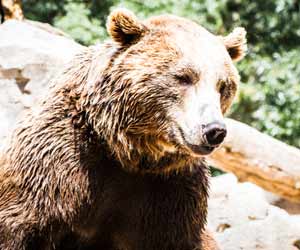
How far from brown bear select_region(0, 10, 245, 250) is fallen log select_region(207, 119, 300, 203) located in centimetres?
355

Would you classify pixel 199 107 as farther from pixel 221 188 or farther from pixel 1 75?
pixel 221 188

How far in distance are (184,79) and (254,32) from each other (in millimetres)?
9948

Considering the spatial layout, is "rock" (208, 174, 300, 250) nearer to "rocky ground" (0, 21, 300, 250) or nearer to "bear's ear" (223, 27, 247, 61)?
"rocky ground" (0, 21, 300, 250)

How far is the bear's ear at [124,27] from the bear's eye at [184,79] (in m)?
0.31

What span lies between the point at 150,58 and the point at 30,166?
0.86m

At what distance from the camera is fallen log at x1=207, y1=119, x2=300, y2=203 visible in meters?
7.77

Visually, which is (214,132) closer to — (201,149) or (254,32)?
(201,149)

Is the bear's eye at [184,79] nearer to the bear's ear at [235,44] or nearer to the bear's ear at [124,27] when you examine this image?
the bear's ear at [124,27]

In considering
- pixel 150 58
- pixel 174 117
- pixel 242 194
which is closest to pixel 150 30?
pixel 150 58

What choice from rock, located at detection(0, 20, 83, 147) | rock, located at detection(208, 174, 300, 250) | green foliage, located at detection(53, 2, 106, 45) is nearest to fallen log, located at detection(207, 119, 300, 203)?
rock, located at detection(208, 174, 300, 250)

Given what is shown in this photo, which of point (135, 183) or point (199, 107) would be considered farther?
point (135, 183)

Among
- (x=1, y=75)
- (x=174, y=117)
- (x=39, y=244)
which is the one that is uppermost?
(x=174, y=117)

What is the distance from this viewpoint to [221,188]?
8.27 metres

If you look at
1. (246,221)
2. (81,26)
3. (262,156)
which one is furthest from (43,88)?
(81,26)
